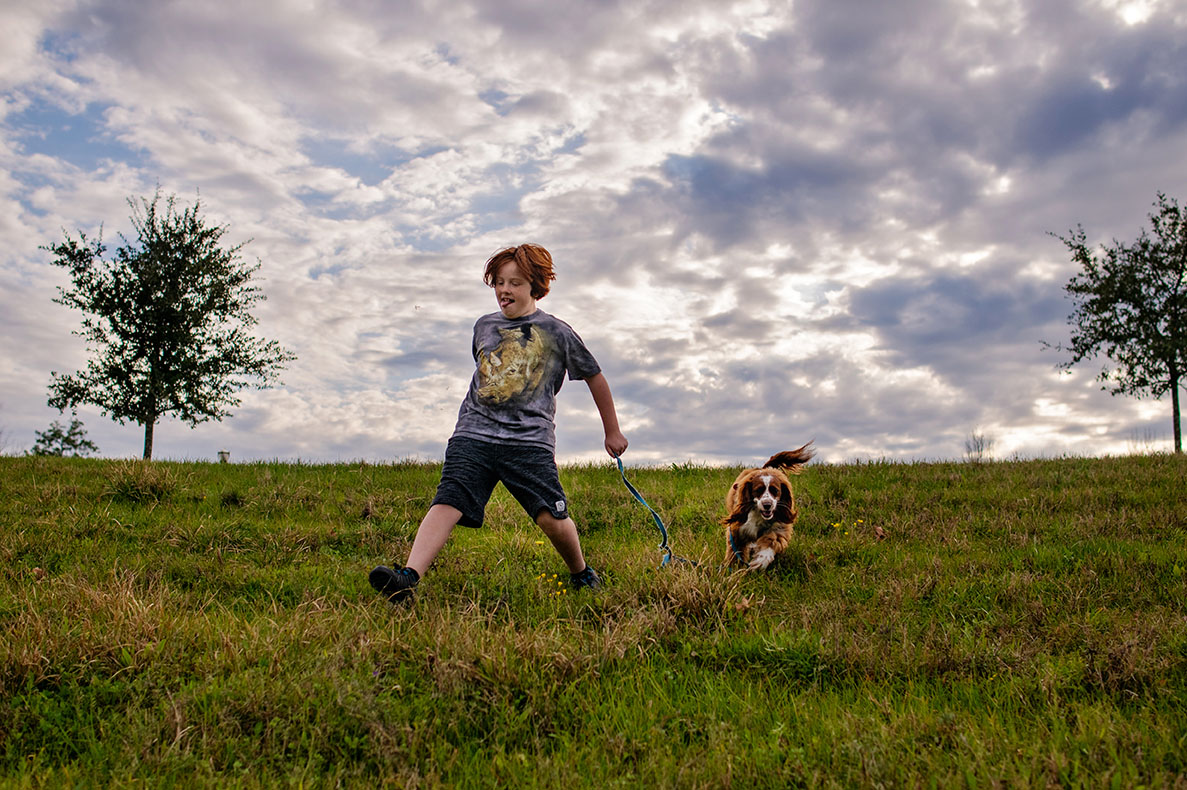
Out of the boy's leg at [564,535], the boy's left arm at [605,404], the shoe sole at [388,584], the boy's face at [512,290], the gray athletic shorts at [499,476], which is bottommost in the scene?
the shoe sole at [388,584]

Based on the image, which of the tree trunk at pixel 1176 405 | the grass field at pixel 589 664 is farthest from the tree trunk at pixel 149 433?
the tree trunk at pixel 1176 405

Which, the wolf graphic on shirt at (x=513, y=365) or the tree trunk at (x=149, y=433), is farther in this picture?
the tree trunk at (x=149, y=433)

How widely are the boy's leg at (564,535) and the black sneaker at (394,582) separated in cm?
87

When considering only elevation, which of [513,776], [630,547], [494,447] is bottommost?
[513,776]

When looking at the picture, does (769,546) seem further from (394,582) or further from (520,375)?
(394,582)

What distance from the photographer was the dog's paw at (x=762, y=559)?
612 cm

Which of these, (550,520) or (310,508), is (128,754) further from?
(310,508)

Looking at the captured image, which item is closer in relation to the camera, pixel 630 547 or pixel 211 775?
pixel 211 775

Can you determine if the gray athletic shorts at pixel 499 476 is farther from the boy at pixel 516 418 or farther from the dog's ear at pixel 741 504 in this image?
the dog's ear at pixel 741 504

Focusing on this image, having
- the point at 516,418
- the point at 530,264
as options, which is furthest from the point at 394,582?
the point at 530,264

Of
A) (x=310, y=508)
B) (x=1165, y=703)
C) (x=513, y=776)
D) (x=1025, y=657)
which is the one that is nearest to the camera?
(x=513, y=776)

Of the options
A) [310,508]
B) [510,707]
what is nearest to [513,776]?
[510,707]

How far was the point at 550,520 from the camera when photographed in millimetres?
5121

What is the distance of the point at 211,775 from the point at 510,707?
3.76 ft
